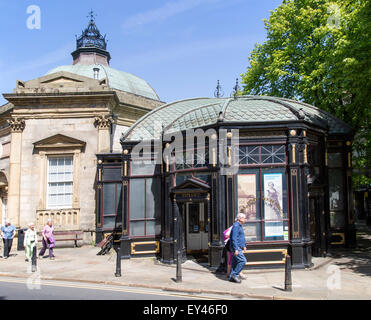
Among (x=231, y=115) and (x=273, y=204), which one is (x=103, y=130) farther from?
(x=273, y=204)

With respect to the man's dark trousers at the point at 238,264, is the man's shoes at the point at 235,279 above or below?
below

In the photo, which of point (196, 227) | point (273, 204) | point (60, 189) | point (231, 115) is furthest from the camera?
point (60, 189)

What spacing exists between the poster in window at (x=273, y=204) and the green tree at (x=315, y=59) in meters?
4.84

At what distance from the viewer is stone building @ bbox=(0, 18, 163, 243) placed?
62.4 feet

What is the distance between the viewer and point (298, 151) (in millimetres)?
11953

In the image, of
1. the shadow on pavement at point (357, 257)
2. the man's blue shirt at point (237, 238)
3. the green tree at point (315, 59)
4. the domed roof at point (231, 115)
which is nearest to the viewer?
the man's blue shirt at point (237, 238)

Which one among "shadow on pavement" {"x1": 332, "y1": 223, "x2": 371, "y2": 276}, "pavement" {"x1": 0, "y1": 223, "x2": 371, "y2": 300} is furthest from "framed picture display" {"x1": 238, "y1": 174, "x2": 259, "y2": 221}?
"shadow on pavement" {"x1": 332, "y1": 223, "x2": 371, "y2": 276}

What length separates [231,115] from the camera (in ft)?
40.7

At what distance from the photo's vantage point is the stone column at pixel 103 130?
1919 cm

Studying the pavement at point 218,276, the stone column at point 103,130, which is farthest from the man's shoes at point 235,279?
the stone column at point 103,130

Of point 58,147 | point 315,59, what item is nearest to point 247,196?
point 315,59

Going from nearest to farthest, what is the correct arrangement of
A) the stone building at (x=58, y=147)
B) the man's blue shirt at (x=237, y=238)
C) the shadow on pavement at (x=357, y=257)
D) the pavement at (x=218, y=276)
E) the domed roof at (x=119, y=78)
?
the pavement at (x=218, y=276)
the man's blue shirt at (x=237, y=238)
the shadow on pavement at (x=357, y=257)
the stone building at (x=58, y=147)
the domed roof at (x=119, y=78)

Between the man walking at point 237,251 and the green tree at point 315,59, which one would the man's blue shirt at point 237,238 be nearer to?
the man walking at point 237,251

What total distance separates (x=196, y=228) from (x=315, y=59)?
1164 centimetres
